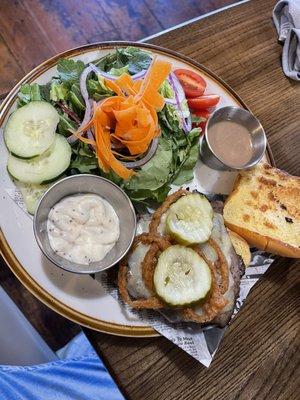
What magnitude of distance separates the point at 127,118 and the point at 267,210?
2.17ft

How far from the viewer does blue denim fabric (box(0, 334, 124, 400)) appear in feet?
6.18

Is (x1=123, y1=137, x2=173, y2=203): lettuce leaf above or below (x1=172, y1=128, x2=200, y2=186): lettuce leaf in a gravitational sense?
above

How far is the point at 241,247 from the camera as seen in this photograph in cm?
174

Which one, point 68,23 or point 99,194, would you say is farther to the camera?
point 68,23

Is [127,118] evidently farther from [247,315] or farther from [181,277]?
[247,315]

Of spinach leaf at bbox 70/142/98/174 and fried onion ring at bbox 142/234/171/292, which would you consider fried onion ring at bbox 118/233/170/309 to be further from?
spinach leaf at bbox 70/142/98/174

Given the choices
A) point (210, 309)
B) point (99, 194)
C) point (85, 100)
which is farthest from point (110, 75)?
point (210, 309)

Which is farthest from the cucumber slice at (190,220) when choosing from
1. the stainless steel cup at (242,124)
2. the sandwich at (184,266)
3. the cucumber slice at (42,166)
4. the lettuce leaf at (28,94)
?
the lettuce leaf at (28,94)

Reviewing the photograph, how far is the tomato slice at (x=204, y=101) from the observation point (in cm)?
194

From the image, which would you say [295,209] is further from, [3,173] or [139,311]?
[3,173]

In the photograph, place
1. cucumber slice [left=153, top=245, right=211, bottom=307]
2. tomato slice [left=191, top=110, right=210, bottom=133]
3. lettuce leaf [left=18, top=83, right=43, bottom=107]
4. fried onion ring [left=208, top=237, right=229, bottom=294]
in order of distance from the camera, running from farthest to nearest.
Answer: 1. tomato slice [left=191, top=110, right=210, bottom=133]
2. lettuce leaf [left=18, top=83, right=43, bottom=107]
3. fried onion ring [left=208, top=237, right=229, bottom=294]
4. cucumber slice [left=153, top=245, right=211, bottom=307]

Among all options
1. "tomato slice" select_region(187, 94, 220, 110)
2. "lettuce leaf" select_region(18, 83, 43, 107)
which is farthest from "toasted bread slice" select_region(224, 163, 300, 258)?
"lettuce leaf" select_region(18, 83, 43, 107)

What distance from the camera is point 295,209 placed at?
1858 mm

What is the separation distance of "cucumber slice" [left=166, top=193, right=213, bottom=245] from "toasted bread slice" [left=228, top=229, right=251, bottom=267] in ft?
0.61
